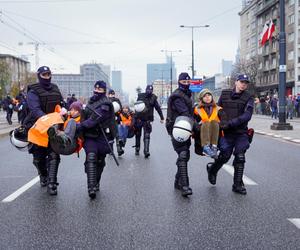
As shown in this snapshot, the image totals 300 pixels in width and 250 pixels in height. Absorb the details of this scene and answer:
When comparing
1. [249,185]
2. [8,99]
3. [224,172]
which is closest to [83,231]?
[249,185]

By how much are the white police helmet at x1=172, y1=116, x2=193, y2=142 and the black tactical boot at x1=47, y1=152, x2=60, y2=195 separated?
70.1 inches

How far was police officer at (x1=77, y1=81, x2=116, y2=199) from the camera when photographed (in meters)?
6.24

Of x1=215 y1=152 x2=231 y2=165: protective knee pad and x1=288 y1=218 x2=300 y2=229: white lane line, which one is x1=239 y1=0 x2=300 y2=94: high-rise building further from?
x1=288 y1=218 x2=300 y2=229: white lane line

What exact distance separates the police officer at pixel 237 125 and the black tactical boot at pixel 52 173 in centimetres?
244

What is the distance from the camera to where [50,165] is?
6.57 metres

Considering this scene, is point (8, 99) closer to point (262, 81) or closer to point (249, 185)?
point (249, 185)

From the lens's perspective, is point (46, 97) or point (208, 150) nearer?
point (208, 150)

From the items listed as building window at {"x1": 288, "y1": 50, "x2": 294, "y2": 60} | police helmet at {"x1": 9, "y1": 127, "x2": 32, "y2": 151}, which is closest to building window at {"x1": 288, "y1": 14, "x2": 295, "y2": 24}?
building window at {"x1": 288, "y1": 50, "x2": 294, "y2": 60}

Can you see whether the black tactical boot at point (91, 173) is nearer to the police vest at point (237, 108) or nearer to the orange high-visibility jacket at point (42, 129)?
the orange high-visibility jacket at point (42, 129)

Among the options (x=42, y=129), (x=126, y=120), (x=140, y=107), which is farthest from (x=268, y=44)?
(x=42, y=129)

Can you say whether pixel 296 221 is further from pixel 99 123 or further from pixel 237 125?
pixel 99 123

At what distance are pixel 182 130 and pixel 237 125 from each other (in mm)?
828

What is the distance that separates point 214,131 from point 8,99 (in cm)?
2088

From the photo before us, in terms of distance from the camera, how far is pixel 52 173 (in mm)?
6523
